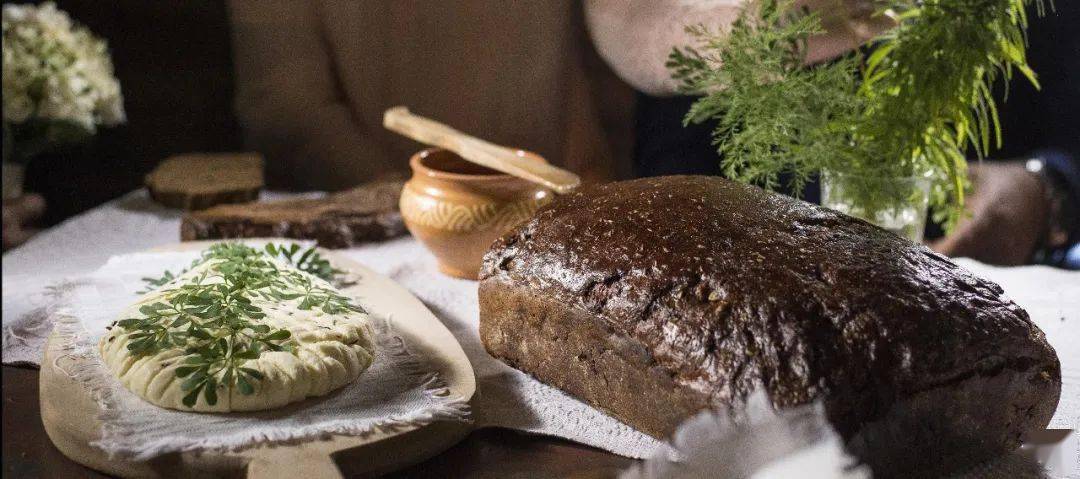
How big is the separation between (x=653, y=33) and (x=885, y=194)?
2.67ft

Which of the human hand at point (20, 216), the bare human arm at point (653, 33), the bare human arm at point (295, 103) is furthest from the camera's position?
the bare human arm at point (295, 103)

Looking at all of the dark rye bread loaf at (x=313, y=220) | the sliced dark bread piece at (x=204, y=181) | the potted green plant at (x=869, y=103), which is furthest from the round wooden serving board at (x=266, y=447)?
the sliced dark bread piece at (x=204, y=181)

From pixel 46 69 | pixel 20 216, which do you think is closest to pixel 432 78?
pixel 46 69

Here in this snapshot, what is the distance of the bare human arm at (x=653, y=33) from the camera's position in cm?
177

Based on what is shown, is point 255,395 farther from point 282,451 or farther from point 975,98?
point 975,98

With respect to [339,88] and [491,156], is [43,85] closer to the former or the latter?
[339,88]

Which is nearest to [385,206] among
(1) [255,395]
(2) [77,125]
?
(2) [77,125]

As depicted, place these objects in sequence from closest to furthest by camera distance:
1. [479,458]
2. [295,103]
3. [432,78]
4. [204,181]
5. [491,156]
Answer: [479,458], [491,156], [204,181], [432,78], [295,103]

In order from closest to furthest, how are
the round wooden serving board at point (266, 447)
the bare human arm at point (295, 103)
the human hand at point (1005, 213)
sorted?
the round wooden serving board at point (266, 447) → the human hand at point (1005, 213) → the bare human arm at point (295, 103)

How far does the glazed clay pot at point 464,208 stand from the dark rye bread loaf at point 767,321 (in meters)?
0.38

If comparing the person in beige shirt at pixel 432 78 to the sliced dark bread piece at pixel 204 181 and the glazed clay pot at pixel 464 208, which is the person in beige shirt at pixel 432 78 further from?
the glazed clay pot at pixel 464 208

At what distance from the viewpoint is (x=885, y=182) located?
1.47 m

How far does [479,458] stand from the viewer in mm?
1096

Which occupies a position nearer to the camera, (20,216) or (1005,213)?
(1005,213)
